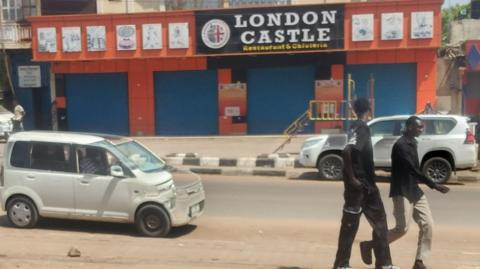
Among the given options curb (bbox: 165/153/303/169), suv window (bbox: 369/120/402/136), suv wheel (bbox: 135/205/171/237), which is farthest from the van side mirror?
curb (bbox: 165/153/303/169)

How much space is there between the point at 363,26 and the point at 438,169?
10906mm

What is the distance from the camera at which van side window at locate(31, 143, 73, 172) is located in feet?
29.6

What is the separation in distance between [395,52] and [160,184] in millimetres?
18047

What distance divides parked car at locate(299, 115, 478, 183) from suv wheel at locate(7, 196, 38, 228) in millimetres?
7697

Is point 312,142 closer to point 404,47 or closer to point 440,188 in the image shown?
point 440,188

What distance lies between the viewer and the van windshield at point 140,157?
8.98 m

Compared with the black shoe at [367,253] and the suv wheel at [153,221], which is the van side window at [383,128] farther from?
the black shoe at [367,253]

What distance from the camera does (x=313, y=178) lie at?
15.5m

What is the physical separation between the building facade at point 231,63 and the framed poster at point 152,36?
41mm

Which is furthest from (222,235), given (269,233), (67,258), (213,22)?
(213,22)

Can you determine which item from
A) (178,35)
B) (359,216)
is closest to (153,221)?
(359,216)

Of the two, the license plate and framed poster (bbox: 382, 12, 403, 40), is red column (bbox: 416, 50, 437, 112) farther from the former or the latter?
the license plate

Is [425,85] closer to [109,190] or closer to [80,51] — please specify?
[80,51]

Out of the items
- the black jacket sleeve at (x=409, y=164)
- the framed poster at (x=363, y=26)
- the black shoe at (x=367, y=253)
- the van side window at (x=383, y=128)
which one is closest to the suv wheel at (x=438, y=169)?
the van side window at (x=383, y=128)
